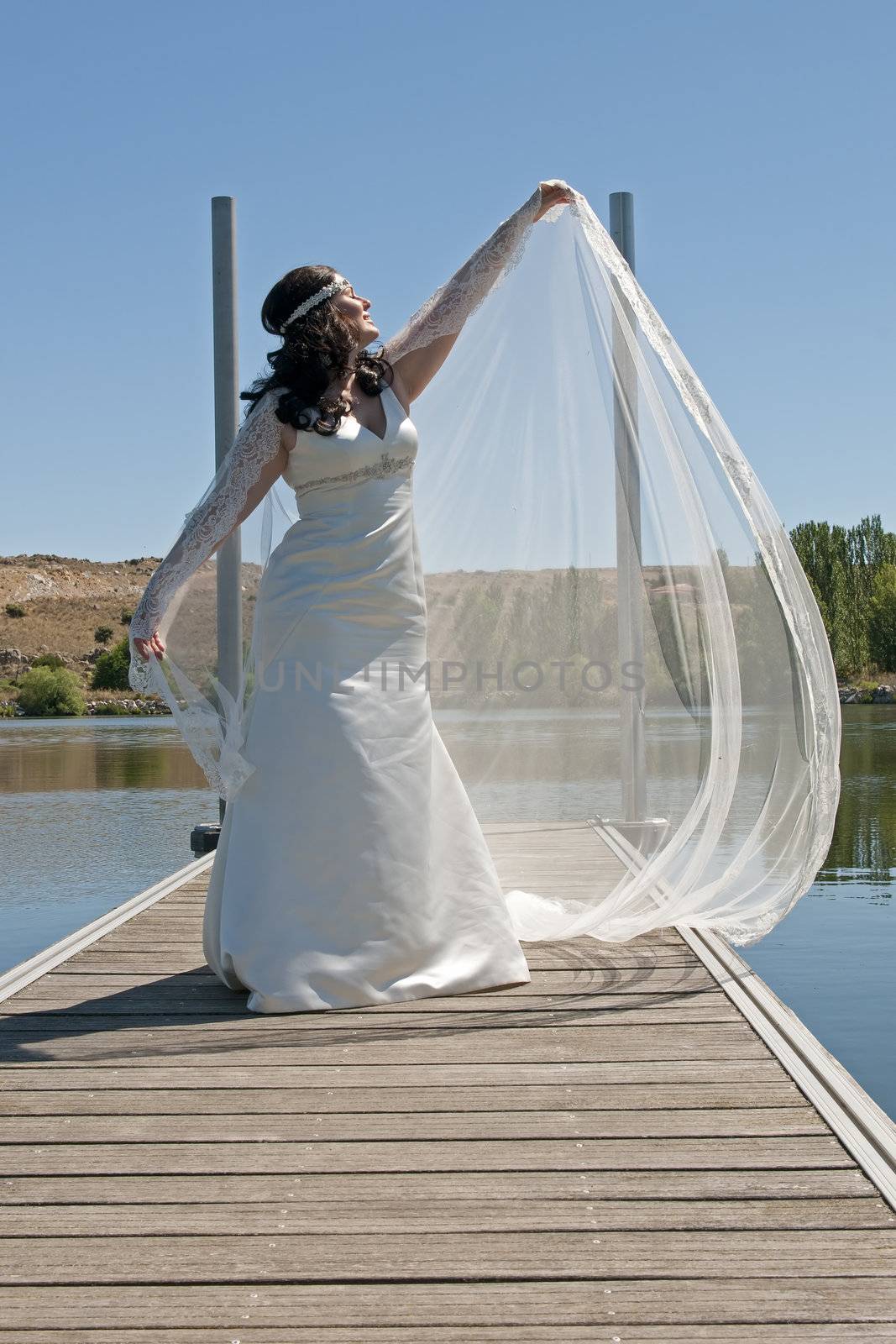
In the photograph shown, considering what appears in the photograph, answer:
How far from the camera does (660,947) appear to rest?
336cm

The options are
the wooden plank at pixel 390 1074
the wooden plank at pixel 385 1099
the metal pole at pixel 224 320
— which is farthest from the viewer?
the metal pole at pixel 224 320

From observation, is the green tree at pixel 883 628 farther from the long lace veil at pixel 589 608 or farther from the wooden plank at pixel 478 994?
the wooden plank at pixel 478 994

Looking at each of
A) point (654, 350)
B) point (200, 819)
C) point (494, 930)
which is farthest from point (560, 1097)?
point (200, 819)

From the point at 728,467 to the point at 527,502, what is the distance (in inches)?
28.2

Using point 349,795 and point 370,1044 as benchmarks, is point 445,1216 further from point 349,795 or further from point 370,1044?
point 349,795

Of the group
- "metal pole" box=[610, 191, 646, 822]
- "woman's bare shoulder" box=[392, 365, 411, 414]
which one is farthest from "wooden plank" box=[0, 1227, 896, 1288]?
"woman's bare shoulder" box=[392, 365, 411, 414]

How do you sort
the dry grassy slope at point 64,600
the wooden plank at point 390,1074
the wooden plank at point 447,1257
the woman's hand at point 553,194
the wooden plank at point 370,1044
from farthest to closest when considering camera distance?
the dry grassy slope at point 64,600 < the woman's hand at point 553,194 < the wooden plank at point 370,1044 < the wooden plank at point 390,1074 < the wooden plank at point 447,1257

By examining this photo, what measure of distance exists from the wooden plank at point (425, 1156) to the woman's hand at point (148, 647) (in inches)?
51.5

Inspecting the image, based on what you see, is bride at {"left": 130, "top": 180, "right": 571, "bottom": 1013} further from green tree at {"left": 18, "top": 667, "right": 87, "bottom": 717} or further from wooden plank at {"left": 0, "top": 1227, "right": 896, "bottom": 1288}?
green tree at {"left": 18, "top": 667, "right": 87, "bottom": 717}

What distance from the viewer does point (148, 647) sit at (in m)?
3.06

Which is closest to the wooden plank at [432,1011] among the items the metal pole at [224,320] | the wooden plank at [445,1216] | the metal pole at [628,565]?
the metal pole at [628,565]

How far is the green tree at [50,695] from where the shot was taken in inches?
1615

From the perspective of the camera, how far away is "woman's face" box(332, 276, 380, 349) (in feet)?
9.98

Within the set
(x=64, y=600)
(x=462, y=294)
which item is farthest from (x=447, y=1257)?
(x=64, y=600)
